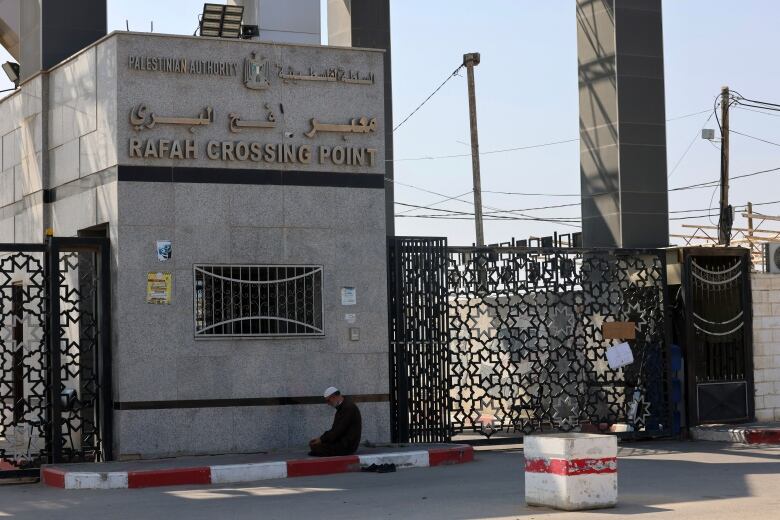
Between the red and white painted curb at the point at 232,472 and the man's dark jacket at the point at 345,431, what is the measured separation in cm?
19

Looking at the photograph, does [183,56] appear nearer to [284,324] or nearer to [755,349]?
[284,324]

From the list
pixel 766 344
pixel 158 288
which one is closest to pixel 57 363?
pixel 158 288

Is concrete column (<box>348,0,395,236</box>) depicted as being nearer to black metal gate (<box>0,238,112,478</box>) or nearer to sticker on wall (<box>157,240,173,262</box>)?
sticker on wall (<box>157,240,173,262</box>)

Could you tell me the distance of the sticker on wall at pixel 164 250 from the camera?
14039 millimetres

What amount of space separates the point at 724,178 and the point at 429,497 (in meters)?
14.7

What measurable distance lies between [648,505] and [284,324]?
5540 millimetres

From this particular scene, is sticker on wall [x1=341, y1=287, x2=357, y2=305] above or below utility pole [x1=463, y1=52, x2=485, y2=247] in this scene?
below

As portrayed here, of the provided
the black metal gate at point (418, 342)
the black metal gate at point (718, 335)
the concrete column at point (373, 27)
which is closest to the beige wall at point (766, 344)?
the black metal gate at point (718, 335)

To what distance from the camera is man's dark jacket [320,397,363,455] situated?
13727mm

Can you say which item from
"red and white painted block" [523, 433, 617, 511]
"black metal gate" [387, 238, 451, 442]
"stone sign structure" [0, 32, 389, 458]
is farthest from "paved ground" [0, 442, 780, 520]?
"stone sign structure" [0, 32, 389, 458]

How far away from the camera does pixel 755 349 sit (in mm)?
17812

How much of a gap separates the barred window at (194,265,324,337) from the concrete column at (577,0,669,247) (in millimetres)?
5831

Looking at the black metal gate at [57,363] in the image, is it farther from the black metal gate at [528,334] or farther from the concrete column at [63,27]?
the black metal gate at [528,334]

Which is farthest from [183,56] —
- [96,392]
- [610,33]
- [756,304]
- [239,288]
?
[756,304]
